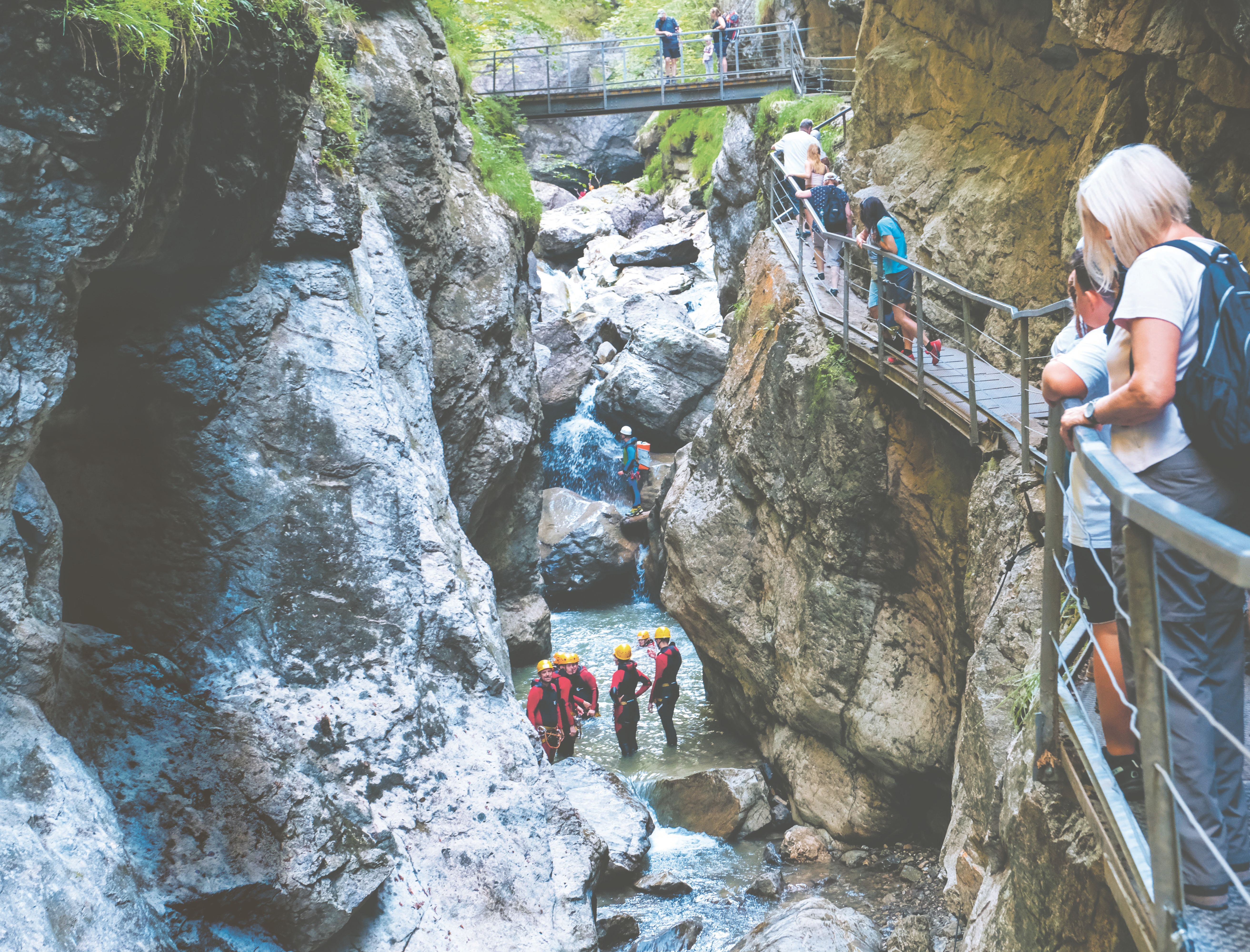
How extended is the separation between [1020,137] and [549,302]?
19.2 metres

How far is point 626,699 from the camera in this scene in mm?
11273

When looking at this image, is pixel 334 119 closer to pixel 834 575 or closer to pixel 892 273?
pixel 892 273

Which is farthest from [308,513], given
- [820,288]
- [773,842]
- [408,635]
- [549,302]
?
[549,302]

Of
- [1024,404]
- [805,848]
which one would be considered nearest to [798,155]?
[1024,404]

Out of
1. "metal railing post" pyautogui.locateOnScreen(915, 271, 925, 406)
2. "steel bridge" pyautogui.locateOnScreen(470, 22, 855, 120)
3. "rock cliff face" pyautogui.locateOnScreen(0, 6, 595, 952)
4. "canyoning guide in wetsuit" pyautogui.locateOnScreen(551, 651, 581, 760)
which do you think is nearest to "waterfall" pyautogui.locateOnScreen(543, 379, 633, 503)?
"steel bridge" pyautogui.locateOnScreen(470, 22, 855, 120)

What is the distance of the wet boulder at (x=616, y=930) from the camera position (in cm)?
751

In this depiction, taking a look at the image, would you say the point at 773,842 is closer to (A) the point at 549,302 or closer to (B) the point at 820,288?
Answer: (B) the point at 820,288

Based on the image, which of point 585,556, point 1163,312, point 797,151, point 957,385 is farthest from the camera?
point 585,556

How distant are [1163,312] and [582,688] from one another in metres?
9.68

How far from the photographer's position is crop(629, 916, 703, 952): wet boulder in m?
7.50

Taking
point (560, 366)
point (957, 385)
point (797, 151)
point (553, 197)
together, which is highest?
point (553, 197)

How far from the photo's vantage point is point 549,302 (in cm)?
2683

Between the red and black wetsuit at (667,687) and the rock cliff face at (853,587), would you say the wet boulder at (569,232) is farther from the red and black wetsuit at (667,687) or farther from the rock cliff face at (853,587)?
the red and black wetsuit at (667,687)

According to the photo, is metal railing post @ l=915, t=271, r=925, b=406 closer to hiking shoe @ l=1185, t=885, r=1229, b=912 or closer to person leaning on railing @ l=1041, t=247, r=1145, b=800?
person leaning on railing @ l=1041, t=247, r=1145, b=800
